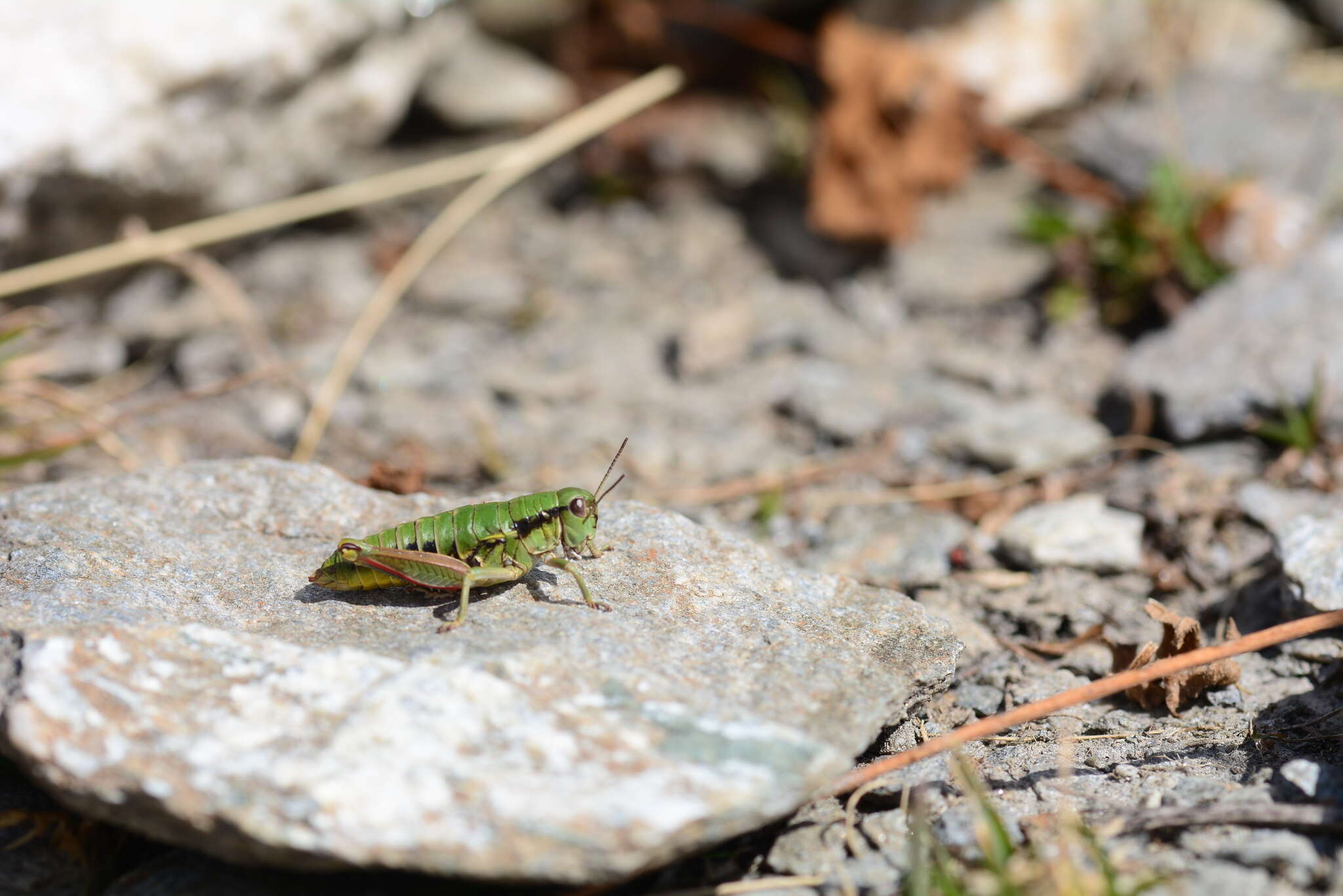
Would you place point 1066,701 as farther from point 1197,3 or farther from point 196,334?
point 1197,3

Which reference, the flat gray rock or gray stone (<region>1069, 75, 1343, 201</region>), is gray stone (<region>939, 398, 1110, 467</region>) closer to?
gray stone (<region>1069, 75, 1343, 201</region>)

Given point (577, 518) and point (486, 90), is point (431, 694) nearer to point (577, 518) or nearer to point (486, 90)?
point (577, 518)

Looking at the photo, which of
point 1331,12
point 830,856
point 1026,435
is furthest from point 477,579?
point 1331,12

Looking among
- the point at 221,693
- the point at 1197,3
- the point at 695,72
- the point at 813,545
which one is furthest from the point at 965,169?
the point at 221,693

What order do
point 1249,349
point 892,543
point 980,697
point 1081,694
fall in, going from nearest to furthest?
point 1081,694 → point 980,697 → point 892,543 → point 1249,349

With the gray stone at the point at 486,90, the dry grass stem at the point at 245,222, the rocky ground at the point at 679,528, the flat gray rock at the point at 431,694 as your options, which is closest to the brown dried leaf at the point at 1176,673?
the rocky ground at the point at 679,528

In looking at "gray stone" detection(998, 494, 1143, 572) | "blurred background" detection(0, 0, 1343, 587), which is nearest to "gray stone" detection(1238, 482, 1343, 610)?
"gray stone" detection(998, 494, 1143, 572)

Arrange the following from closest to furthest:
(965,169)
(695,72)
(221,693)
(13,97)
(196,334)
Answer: (221,693) → (13,97) → (196,334) → (965,169) → (695,72)
